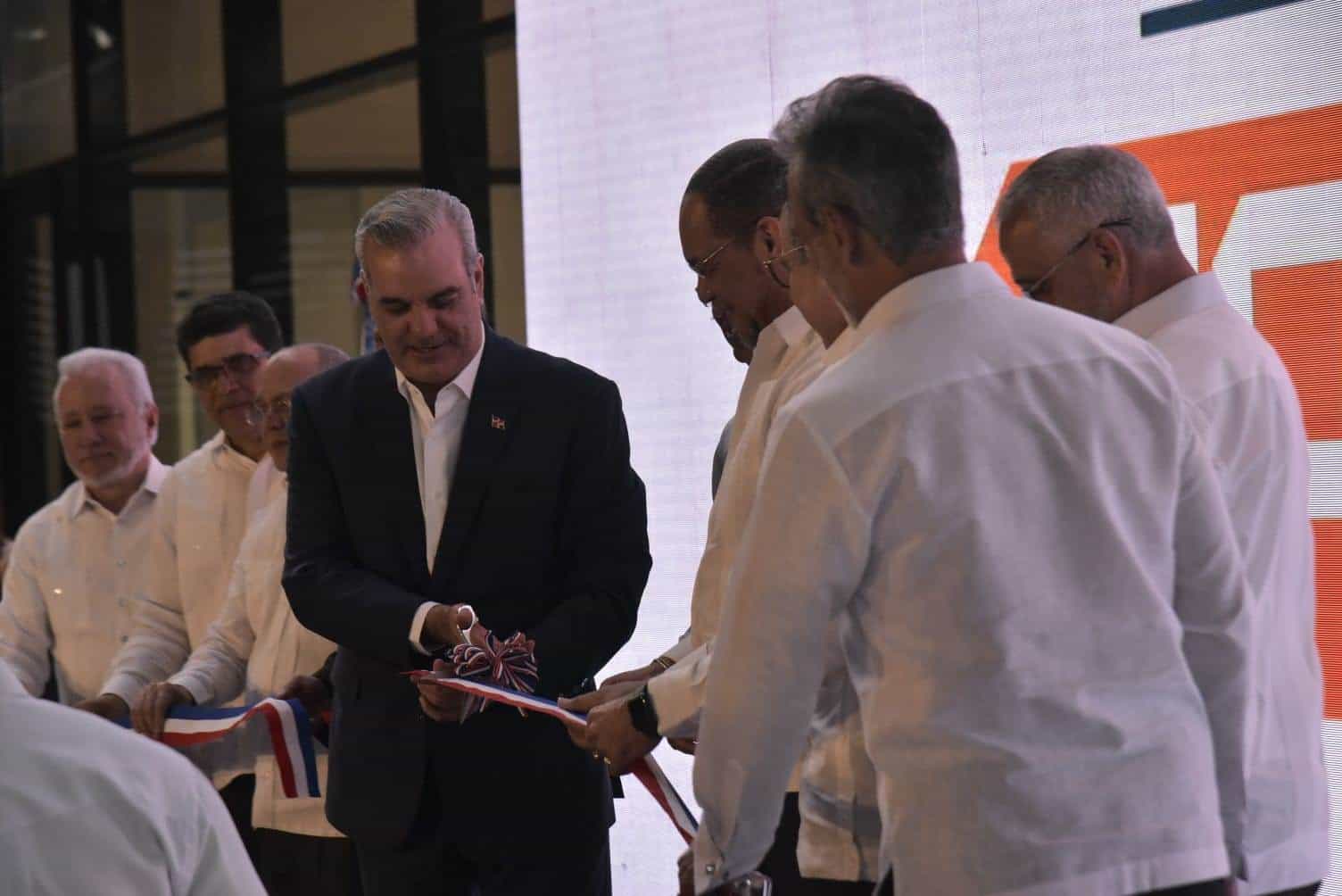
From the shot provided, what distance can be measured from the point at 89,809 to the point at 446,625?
133 centimetres

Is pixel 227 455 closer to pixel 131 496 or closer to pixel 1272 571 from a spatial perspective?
pixel 131 496

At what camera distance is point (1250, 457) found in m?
2.33

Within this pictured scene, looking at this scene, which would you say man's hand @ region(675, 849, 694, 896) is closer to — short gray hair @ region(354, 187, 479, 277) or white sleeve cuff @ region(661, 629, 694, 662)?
white sleeve cuff @ region(661, 629, 694, 662)

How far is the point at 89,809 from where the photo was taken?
1509 millimetres

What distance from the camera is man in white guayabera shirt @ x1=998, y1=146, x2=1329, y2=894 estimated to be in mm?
2316

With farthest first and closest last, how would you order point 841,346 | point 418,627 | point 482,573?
point 482,573
point 418,627
point 841,346

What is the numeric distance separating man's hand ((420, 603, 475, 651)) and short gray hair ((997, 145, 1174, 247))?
113cm

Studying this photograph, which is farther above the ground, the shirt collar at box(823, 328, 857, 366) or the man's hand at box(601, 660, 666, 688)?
the shirt collar at box(823, 328, 857, 366)

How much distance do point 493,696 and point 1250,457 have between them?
4.05 ft

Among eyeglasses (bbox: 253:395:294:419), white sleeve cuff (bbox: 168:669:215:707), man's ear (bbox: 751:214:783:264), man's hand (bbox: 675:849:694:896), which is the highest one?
man's ear (bbox: 751:214:783:264)

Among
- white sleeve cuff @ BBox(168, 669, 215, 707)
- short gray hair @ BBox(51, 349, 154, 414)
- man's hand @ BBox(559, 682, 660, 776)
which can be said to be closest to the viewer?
man's hand @ BBox(559, 682, 660, 776)

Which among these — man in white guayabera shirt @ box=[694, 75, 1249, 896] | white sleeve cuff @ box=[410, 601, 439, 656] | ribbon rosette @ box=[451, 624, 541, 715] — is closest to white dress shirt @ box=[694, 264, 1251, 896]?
man in white guayabera shirt @ box=[694, 75, 1249, 896]

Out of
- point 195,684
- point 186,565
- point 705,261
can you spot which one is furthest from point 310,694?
point 705,261

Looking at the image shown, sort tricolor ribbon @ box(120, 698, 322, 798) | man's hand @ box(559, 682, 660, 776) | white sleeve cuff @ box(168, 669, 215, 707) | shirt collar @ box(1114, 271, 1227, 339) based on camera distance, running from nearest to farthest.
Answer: man's hand @ box(559, 682, 660, 776) < shirt collar @ box(1114, 271, 1227, 339) < tricolor ribbon @ box(120, 698, 322, 798) < white sleeve cuff @ box(168, 669, 215, 707)
